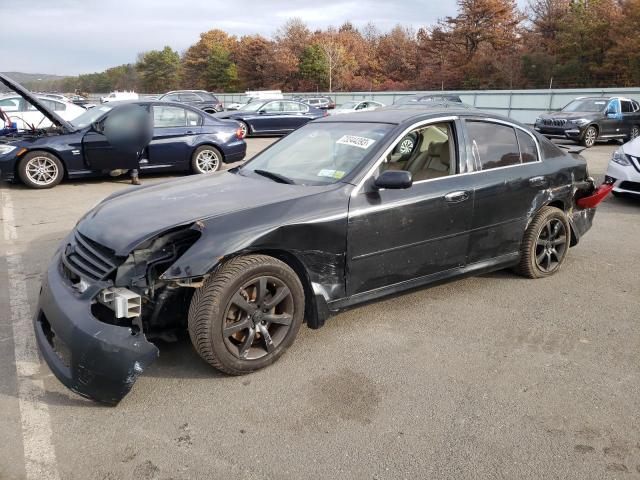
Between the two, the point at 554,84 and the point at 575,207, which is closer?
→ the point at 575,207

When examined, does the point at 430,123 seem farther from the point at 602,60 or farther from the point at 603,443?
the point at 602,60

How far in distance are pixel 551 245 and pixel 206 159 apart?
7364 millimetres

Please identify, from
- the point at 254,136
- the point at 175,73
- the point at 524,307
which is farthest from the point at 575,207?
the point at 175,73

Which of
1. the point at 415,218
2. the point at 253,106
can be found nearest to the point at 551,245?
the point at 415,218

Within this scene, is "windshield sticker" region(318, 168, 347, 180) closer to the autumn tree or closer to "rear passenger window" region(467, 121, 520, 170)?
"rear passenger window" region(467, 121, 520, 170)

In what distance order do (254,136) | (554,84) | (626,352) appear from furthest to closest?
(554,84)
(254,136)
(626,352)

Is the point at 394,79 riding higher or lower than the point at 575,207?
higher

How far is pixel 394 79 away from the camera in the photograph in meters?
64.1

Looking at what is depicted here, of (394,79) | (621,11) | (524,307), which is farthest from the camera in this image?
(394,79)

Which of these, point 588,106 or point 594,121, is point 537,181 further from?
point 588,106

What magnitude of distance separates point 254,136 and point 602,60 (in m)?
31.4

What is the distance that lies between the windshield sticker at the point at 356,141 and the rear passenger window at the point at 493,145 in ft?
3.15

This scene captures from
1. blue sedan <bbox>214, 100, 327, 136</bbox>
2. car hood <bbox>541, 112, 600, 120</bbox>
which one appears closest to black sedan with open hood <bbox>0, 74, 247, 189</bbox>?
blue sedan <bbox>214, 100, 327, 136</bbox>

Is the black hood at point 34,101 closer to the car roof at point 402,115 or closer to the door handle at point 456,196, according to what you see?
the car roof at point 402,115
